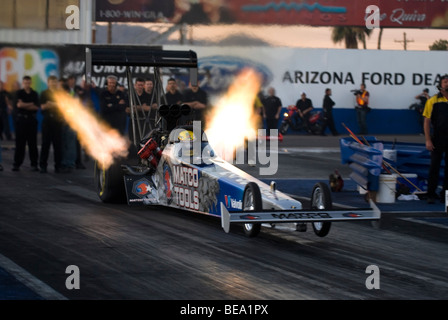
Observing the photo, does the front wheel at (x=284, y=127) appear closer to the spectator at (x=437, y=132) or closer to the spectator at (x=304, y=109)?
the spectator at (x=304, y=109)

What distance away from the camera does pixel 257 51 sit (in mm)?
31234

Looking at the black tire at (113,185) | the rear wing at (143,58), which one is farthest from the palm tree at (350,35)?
the black tire at (113,185)

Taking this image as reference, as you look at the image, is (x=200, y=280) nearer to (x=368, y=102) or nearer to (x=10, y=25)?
(x=10, y=25)

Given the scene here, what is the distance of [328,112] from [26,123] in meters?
17.1

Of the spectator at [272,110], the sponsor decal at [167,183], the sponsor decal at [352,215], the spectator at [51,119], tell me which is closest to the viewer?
the sponsor decal at [352,215]

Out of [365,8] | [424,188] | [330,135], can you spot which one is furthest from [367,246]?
[365,8]

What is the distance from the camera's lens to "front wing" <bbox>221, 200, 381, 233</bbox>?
28.8 ft

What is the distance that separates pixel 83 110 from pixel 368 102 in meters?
17.5

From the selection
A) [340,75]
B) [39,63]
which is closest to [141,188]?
[39,63]

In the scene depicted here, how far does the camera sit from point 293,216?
895cm

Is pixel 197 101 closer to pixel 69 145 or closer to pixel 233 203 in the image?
pixel 69 145

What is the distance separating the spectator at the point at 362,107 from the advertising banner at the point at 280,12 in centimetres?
353

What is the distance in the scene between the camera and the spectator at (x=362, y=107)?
33.4 m
